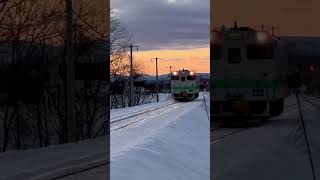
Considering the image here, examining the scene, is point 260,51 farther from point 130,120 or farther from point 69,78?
point 130,120

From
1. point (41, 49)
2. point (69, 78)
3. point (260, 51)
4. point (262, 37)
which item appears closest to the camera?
point (69, 78)

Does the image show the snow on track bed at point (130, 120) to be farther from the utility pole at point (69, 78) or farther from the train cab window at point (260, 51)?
the train cab window at point (260, 51)

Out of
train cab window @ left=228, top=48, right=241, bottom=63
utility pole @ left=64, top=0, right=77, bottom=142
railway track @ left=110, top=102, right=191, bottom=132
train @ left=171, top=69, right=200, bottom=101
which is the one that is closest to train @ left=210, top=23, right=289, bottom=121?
train cab window @ left=228, top=48, right=241, bottom=63

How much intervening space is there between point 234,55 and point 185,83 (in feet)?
112

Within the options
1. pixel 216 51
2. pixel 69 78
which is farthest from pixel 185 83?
pixel 69 78

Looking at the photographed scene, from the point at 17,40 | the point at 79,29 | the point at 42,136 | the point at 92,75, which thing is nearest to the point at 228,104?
the point at 92,75

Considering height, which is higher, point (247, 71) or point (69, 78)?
point (247, 71)

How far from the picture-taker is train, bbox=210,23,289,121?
2064 cm

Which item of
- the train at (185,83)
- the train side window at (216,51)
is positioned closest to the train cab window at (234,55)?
the train side window at (216,51)

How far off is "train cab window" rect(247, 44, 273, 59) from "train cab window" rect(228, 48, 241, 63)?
14.8 inches

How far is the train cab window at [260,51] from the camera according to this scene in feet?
67.5

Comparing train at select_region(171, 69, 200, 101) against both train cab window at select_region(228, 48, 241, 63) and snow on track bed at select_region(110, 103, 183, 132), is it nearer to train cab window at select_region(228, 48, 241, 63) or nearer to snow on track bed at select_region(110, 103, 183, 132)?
snow on track bed at select_region(110, 103, 183, 132)

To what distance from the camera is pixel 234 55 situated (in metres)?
21.7

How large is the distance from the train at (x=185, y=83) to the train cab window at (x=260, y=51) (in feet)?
106
